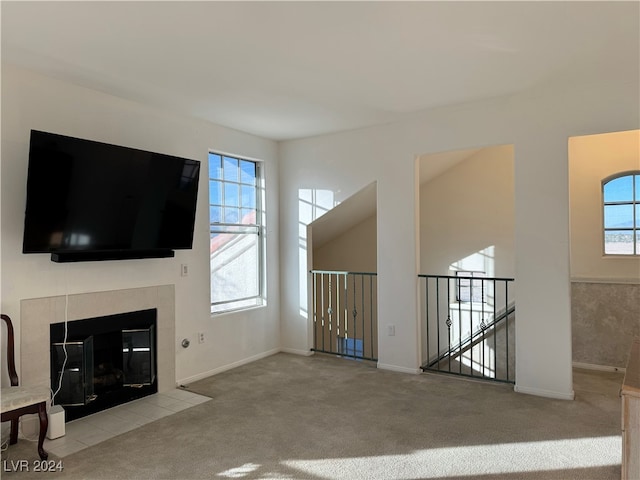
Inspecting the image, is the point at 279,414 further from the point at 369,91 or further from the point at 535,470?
the point at 369,91

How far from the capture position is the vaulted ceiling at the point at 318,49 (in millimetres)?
2238

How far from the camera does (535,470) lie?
2.44 m

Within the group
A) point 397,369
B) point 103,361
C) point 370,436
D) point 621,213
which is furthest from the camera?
point 621,213

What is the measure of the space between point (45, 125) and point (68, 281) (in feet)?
3.75

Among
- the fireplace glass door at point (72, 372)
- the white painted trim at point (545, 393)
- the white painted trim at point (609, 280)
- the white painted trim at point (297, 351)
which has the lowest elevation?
the white painted trim at point (545, 393)

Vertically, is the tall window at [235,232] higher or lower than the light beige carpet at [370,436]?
higher

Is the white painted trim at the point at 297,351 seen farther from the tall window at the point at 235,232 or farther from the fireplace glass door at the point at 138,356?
the fireplace glass door at the point at 138,356

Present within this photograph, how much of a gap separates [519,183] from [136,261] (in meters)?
3.35

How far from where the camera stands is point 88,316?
3.34 m

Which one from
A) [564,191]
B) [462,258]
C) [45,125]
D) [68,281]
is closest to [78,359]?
[68,281]

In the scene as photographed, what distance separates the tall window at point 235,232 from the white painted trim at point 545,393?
9.26 feet

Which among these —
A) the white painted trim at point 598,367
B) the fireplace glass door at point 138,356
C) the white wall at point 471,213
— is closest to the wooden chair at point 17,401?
the fireplace glass door at point 138,356

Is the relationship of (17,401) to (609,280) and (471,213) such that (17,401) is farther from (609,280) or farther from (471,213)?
(471,213)

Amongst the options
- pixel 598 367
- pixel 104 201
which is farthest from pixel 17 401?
pixel 598 367
